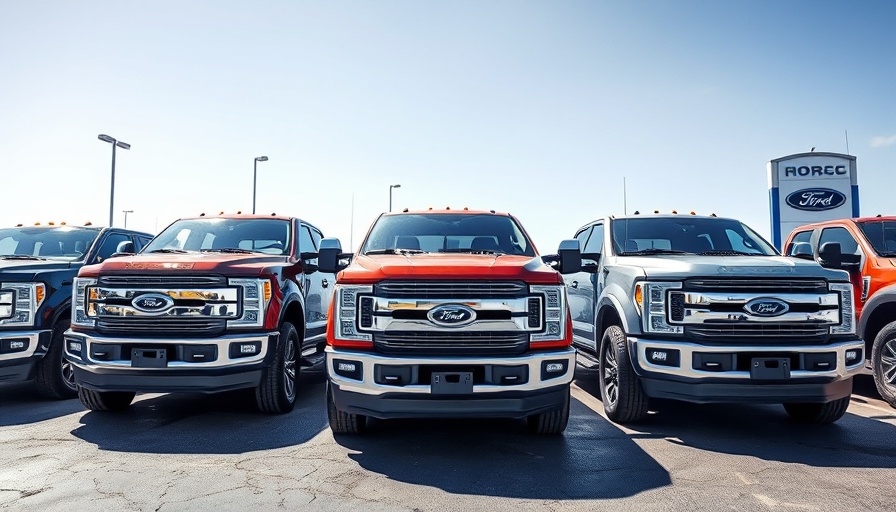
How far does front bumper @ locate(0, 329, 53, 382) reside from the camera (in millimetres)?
6199

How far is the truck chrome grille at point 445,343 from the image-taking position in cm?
444

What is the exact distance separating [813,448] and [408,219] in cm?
429

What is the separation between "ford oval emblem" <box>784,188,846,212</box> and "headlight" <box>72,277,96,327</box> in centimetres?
1676

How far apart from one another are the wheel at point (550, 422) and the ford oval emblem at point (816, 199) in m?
14.2

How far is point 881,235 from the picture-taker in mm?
7254

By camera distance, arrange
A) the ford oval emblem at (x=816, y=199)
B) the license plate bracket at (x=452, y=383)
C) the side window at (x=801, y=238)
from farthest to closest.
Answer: the ford oval emblem at (x=816, y=199)
the side window at (x=801, y=238)
the license plate bracket at (x=452, y=383)

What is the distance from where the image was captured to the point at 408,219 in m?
6.28

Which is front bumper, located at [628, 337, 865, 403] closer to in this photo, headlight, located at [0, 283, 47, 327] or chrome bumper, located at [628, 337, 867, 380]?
chrome bumper, located at [628, 337, 867, 380]

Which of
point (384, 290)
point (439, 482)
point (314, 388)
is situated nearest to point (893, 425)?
point (439, 482)

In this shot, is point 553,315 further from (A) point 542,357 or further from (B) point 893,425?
(B) point 893,425

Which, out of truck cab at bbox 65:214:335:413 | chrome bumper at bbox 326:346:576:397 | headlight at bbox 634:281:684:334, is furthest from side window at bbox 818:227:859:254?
truck cab at bbox 65:214:335:413

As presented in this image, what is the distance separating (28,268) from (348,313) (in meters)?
4.54

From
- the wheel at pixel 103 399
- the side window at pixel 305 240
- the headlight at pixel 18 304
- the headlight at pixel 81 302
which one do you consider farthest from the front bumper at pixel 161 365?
the side window at pixel 305 240

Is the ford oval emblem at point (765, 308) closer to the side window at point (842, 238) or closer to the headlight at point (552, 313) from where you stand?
the headlight at point (552, 313)
